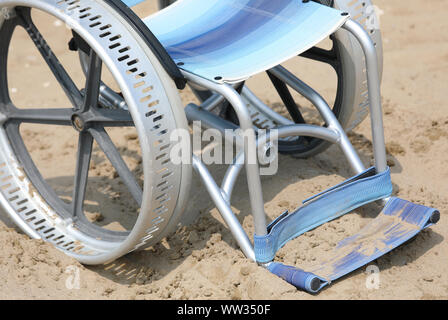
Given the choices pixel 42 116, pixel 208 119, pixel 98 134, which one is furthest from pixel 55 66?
pixel 208 119

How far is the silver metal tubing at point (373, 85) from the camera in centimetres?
211

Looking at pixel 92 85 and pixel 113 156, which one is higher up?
pixel 92 85

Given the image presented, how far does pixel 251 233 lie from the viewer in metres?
2.28

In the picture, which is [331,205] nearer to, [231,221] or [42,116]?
[231,221]

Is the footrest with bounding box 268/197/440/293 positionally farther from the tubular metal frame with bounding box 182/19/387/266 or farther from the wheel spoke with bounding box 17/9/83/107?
the wheel spoke with bounding box 17/9/83/107

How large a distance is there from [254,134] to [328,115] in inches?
21.1

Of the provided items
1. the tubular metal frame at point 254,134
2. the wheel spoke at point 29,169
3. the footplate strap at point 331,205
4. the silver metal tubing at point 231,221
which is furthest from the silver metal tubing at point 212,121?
the wheel spoke at point 29,169

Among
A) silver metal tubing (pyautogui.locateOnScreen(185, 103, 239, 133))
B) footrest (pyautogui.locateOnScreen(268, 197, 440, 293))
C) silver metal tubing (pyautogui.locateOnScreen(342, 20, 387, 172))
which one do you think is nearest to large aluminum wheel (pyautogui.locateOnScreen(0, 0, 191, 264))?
silver metal tubing (pyautogui.locateOnScreen(185, 103, 239, 133))

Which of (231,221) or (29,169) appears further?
(29,169)

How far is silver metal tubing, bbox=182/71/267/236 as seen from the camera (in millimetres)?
1912

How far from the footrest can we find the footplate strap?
0.21 ft

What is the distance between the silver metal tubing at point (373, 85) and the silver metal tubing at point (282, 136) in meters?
0.16

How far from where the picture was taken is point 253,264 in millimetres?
2051

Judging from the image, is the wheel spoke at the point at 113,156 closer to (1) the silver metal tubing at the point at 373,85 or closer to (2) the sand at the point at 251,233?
(2) the sand at the point at 251,233
